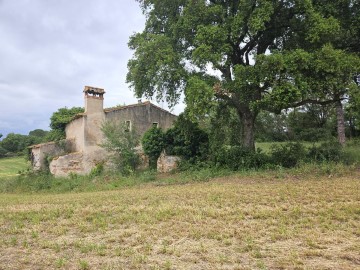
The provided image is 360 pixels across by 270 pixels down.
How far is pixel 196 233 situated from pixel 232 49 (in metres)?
10.6

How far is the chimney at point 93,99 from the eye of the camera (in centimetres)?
2060

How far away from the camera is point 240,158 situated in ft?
50.3

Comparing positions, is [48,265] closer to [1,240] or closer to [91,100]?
[1,240]

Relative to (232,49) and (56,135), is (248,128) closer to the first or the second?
(232,49)

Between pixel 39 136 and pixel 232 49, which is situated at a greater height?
pixel 232 49

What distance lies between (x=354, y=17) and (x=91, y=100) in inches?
607

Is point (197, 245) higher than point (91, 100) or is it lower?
lower

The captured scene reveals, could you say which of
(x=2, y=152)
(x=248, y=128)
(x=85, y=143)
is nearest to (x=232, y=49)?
(x=248, y=128)

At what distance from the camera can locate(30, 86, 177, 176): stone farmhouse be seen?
20.5 metres

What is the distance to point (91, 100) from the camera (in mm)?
20766

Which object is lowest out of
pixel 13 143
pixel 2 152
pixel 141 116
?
pixel 2 152

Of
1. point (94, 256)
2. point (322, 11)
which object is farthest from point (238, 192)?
point (322, 11)

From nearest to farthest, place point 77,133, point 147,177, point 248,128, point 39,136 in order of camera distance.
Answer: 1. point 147,177
2. point 248,128
3. point 77,133
4. point 39,136

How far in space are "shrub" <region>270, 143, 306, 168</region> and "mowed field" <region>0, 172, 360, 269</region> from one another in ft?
18.7
